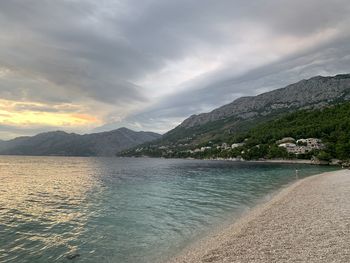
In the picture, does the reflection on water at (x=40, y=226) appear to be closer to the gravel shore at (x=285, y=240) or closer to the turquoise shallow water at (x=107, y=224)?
the turquoise shallow water at (x=107, y=224)

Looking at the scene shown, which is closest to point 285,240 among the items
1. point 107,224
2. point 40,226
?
point 107,224

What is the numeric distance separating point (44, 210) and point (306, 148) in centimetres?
18508

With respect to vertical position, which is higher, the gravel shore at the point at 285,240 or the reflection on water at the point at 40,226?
the gravel shore at the point at 285,240

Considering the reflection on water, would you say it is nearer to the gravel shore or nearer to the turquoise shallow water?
the turquoise shallow water

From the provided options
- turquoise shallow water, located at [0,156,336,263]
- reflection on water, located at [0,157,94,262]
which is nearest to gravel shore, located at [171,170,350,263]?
turquoise shallow water, located at [0,156,336,263]

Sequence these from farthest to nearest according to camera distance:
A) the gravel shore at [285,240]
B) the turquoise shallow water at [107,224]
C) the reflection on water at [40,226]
→ the reflection on water at [40,226]
the turquoise shallow water at [107,224]
the gravel shore at [285,240]

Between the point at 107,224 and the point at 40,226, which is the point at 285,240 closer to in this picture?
the point at 107,224

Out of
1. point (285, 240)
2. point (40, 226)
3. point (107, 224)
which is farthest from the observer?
point (107, 224)

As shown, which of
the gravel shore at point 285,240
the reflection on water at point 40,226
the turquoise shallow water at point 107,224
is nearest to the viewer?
the gravel shore at point 285,240

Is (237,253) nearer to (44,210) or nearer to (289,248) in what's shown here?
(289,248)

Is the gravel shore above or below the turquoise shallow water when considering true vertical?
above

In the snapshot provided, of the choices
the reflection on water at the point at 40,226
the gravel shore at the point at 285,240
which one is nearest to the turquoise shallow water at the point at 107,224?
the reflection on water at the point at 40,226

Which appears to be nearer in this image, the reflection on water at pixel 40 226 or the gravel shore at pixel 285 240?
the gravel shore at pixel 285 240

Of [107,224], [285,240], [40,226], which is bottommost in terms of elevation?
[107,224]
